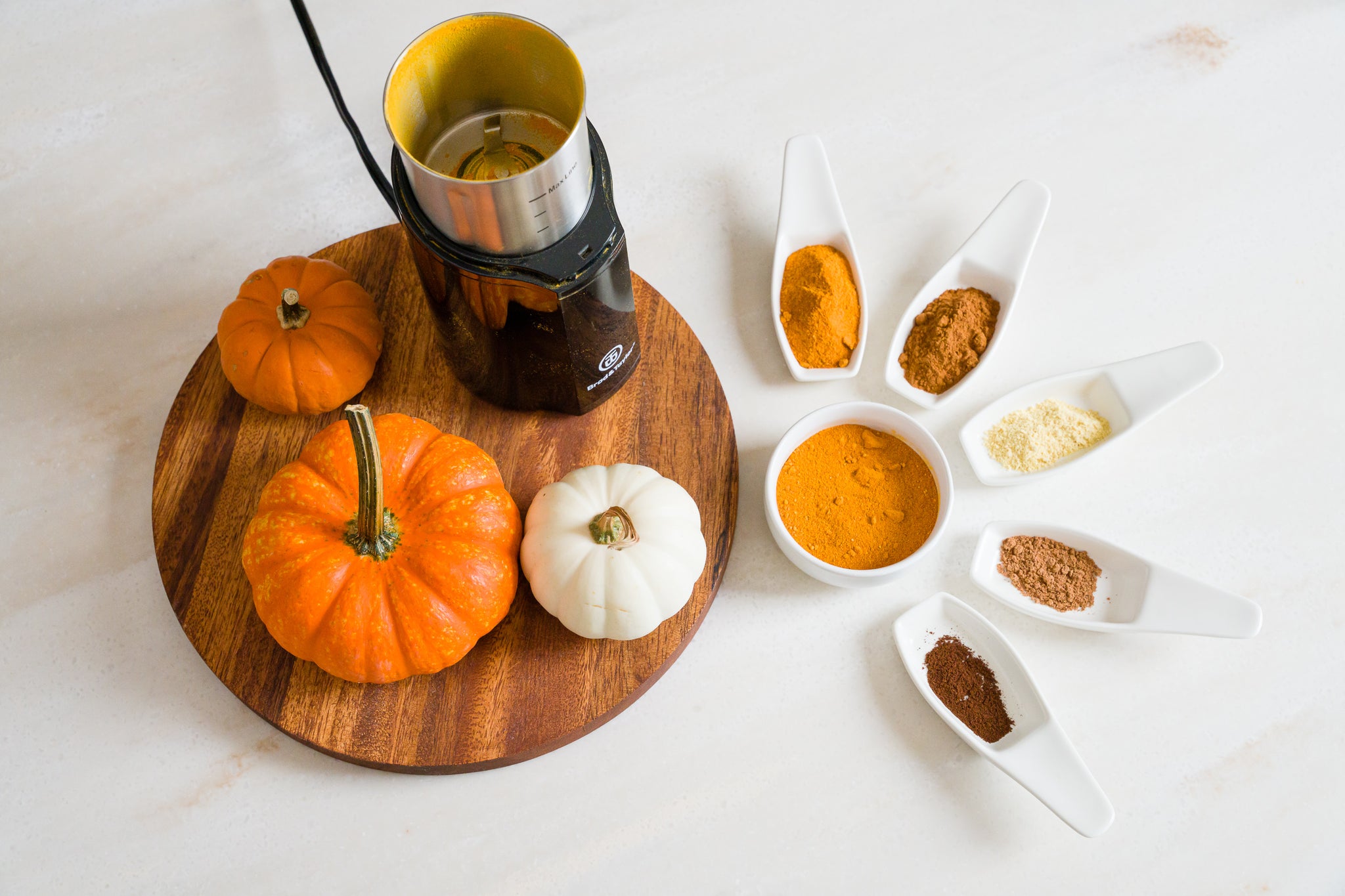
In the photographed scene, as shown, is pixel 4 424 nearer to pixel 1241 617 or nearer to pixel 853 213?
pixel 853 213

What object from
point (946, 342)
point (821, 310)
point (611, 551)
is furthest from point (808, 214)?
point (611, 551)

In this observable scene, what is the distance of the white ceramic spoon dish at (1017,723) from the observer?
1219 millimetres

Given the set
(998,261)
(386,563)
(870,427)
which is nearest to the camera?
(386,563)

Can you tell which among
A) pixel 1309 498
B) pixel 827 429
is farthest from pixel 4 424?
pixel 1309 498

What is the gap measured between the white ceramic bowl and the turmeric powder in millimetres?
12

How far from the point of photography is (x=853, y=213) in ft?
5.34

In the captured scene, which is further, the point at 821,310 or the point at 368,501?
the point at 821,310

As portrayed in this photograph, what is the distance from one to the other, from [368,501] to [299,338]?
1.23 ft

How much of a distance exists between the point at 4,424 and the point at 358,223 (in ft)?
2.08

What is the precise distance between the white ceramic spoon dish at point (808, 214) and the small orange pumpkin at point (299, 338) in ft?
2.06

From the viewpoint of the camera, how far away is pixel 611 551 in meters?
1.12

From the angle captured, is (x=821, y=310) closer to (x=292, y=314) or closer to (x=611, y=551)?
(x=611, y=551)

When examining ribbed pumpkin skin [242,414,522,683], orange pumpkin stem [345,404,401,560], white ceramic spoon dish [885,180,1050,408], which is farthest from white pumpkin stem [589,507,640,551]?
white ceramic spoon dish [885,180,1050,408]

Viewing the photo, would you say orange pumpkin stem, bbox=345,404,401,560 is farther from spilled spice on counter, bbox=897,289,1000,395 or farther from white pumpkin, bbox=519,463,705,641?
spilled spice on counter, bbox=897,289,1000,395
